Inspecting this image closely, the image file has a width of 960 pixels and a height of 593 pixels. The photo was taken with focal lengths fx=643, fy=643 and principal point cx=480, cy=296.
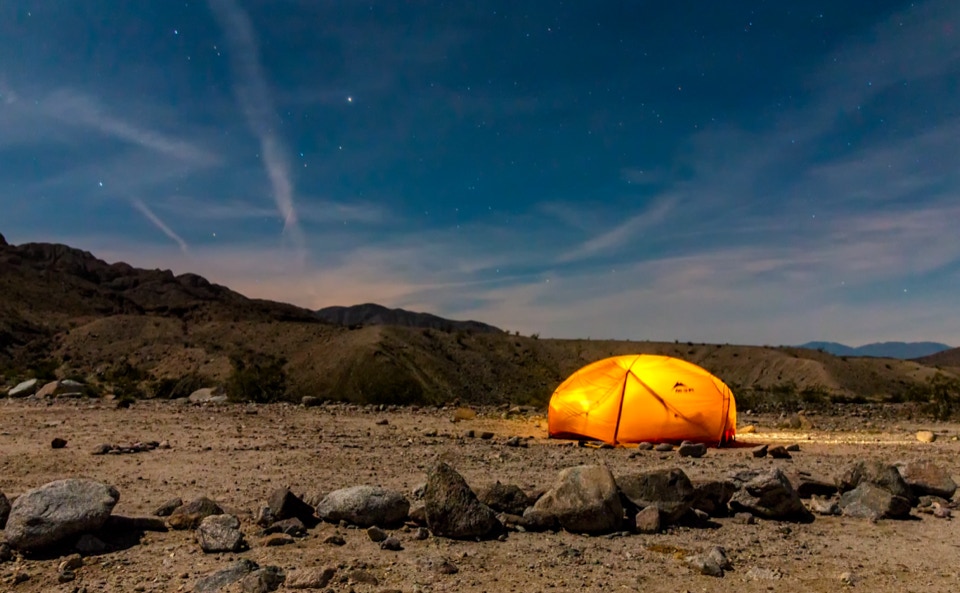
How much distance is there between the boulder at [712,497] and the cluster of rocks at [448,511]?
12 mm

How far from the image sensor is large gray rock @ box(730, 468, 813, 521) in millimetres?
7441

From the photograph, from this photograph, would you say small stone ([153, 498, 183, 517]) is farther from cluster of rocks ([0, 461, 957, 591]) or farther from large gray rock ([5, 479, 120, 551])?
large gray rock ([5, 479, 120, 551])

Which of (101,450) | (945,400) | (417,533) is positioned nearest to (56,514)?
(417,533)

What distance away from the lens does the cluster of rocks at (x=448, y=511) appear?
584 centimetres

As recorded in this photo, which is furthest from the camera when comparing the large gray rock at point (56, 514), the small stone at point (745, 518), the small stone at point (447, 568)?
the small stone at point (745, 518)

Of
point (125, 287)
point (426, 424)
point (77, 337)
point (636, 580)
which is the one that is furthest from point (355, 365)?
point (125, 287)

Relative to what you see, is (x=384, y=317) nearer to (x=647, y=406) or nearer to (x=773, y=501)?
(x=647, y=406)

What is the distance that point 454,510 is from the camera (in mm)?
6566

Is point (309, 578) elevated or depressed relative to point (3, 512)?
depressed

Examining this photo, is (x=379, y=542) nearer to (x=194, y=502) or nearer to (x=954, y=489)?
(x=194, y=502)

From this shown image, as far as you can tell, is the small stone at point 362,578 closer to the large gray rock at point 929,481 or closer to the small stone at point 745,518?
the small stone at point 745,518

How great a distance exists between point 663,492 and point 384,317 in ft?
524

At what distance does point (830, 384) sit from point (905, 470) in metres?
36.7

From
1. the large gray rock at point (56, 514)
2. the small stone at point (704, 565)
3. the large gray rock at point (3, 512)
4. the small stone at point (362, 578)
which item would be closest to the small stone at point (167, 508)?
the large gray rock at point (56, 514)
